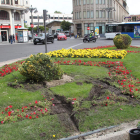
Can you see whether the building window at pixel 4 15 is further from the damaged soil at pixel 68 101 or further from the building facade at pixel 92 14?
the damaged soil at pixel 68 101

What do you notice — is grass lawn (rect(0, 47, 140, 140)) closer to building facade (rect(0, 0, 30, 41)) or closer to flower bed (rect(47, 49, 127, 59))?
flower bed (rect(47, 49, 127, 59))

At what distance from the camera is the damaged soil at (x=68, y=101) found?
14.0 feet

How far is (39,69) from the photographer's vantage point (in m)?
6.32

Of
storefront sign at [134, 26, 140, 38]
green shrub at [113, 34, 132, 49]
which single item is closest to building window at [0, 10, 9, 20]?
storefront sign at [134, 26, 140, 38]

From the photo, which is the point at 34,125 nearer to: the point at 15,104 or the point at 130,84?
the point at 15,104

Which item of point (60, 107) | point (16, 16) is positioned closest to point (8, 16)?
point (16, 16)

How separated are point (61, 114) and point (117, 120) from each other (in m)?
1.19

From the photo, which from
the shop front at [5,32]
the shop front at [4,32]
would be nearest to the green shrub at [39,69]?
the shop front at [4,32]

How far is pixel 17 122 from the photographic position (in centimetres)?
414

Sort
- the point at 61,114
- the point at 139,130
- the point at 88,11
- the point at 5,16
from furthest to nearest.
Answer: the point at 88,11 → the point at 5,16 → the point at 61,114 → the point at 139,130

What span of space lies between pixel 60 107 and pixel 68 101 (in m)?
0.32

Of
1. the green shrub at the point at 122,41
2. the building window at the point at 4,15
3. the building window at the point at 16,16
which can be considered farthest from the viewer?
the building window at the point at 16,16

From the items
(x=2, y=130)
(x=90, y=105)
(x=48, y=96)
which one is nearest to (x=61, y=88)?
(x=48, y=96)

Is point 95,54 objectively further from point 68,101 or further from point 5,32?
point 5,32
